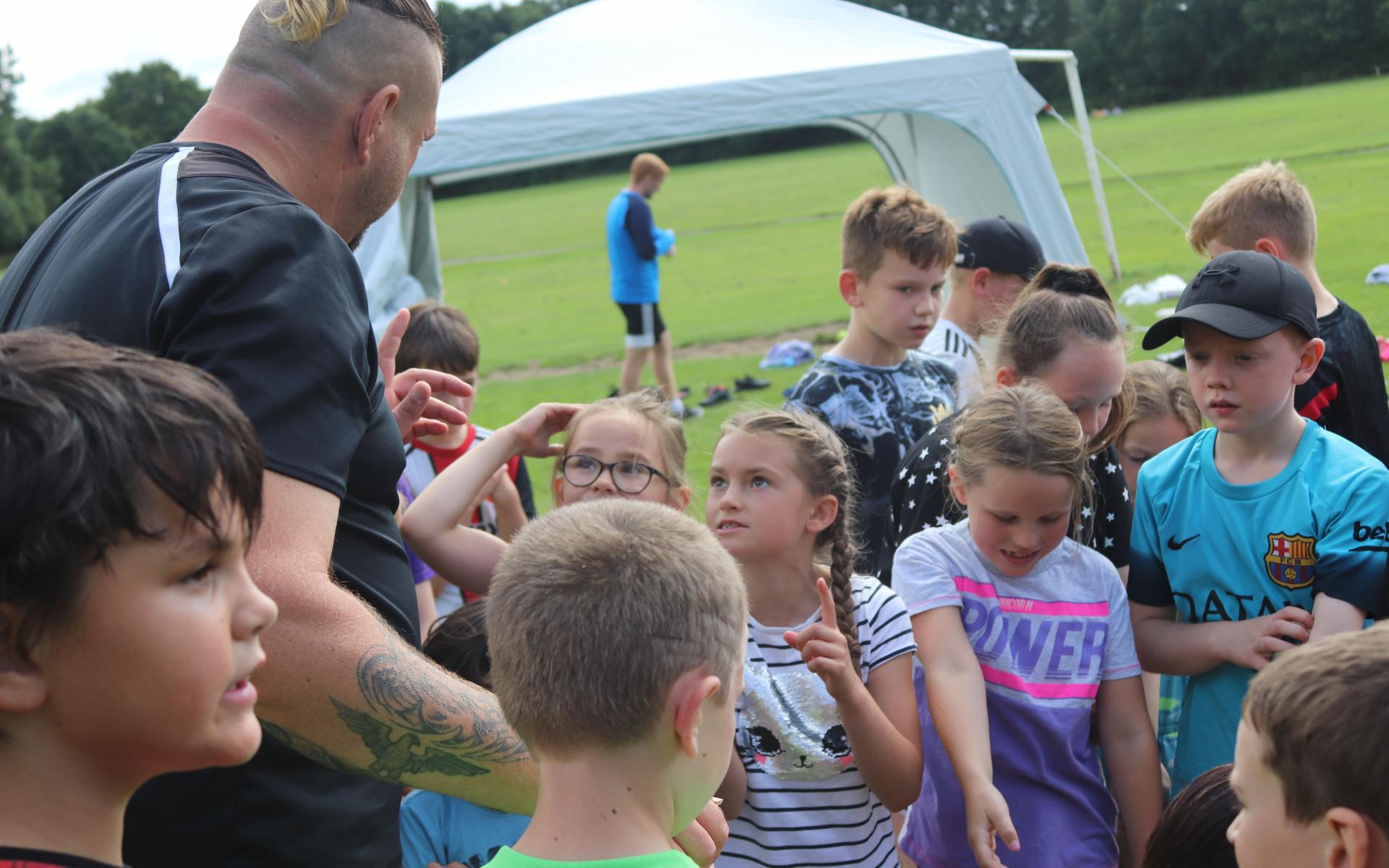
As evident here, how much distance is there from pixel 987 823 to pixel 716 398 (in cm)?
823

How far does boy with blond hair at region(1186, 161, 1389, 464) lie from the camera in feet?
12.4

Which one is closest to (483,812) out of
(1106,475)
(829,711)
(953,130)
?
(829,711)

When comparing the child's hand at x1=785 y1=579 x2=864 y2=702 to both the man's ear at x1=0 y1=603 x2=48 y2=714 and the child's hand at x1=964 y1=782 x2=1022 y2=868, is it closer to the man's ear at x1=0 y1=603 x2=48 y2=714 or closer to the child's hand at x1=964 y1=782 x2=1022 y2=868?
the child's hand at x1=964 y1=782 x2=1022 y2=868

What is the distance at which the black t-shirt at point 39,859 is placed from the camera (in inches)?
48.4

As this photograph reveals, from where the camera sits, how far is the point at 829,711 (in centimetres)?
274

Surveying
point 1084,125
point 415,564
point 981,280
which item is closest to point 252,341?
point 415,564

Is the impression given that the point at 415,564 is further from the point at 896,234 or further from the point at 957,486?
the point at 896,234

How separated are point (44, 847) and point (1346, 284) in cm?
1151

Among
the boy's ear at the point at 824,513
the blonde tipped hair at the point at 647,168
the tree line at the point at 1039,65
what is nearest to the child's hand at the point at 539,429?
the boy's ear at the point at 824,513

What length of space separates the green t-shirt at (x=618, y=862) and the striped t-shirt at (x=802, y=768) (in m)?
1.07

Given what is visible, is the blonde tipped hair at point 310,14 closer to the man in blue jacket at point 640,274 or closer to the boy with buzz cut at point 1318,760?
the boy with buzz cut at point 1318,760

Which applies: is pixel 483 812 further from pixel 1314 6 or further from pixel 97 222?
pixel 1314 6

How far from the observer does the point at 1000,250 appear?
4723 millimetres

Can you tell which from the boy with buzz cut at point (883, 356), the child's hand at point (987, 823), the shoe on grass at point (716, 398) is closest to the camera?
the child's hand at point (987, 823)
